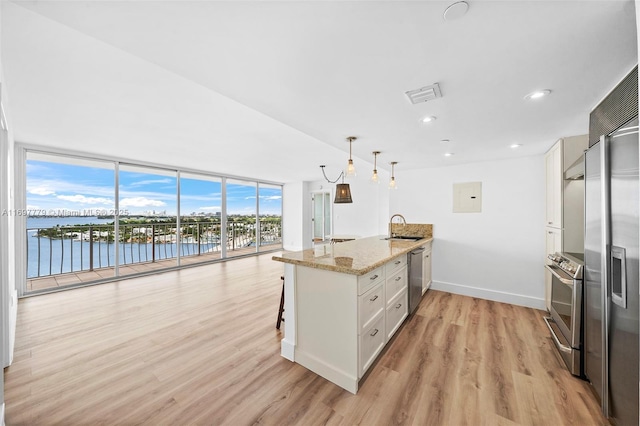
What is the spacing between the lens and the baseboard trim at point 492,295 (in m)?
3.49

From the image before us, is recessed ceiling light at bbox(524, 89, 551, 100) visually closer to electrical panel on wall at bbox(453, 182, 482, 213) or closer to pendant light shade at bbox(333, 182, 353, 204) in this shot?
pendant light shade at bbox(333, 182, 353, 204)

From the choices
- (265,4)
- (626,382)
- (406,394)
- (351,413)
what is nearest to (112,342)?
(351,413)

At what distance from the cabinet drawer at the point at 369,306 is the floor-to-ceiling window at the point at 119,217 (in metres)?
5.33

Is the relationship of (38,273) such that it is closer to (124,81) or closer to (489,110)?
(124,81)

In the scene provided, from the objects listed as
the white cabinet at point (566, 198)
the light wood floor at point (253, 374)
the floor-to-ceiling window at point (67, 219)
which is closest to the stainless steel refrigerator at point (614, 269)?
the light wood floor at point (253, 374)

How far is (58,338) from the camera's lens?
256 centimetres

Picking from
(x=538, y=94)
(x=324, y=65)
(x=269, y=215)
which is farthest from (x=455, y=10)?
(x=269, y=215)

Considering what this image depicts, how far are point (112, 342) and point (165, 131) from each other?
259cm

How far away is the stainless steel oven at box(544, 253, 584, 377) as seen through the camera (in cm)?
193

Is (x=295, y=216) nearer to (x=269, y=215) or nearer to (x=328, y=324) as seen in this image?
(x=269, y=215)

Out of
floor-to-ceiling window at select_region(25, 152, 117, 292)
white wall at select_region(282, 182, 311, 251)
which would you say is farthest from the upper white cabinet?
floor-to-ceiling window at select_region(25, 152, 117, 292)

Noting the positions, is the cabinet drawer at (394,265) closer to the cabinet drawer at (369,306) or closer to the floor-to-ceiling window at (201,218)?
the cabinet drawer at (369,306)

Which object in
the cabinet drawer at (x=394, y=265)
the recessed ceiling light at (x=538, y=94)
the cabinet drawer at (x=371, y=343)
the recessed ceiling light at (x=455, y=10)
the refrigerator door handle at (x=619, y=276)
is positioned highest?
the recessed ceiling light at (x=538, y=94)

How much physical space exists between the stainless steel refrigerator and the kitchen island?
1.38 metres
